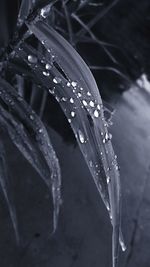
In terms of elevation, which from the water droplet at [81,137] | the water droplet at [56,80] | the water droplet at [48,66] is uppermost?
the water droplet at [48,66]

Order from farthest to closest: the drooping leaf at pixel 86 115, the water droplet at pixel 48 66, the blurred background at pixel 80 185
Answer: the blurred background at pixel 80 185 → the water droplet at pixel 48 66 → the drooping leaf at pixel 86 115

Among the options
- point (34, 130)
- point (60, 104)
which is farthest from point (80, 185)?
point (60, 104)

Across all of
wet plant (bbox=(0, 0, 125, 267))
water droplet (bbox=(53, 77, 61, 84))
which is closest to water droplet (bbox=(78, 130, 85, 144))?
wet plant (bbox=(0, 0, 125, 267))

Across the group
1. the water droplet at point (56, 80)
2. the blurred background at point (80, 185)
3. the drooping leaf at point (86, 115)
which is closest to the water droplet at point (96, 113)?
the drooping leaf at point (86, 115)

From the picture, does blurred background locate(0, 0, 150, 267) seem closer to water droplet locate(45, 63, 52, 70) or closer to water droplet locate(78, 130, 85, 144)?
water droplet locate(45, 63, 52, 70)

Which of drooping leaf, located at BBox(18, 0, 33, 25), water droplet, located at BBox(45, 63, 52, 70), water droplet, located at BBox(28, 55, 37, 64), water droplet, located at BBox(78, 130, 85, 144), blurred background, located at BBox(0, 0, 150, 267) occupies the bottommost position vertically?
blurred background, located at BBox(0, 0, 150, 267)

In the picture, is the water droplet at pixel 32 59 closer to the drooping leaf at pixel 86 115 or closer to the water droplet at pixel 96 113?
the drooping leaf at pixel 86 115

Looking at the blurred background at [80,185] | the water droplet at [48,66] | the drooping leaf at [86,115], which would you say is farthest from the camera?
the blurred background at [80,185]

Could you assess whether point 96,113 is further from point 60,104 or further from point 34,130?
point 34,130

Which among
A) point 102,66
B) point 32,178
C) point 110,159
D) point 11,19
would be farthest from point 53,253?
point 102,66
